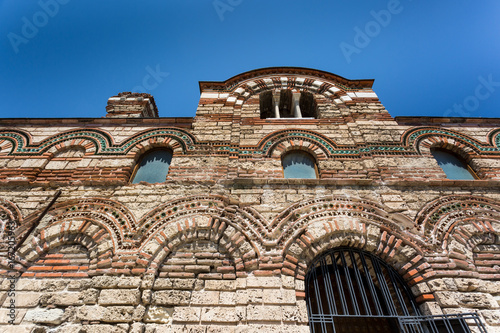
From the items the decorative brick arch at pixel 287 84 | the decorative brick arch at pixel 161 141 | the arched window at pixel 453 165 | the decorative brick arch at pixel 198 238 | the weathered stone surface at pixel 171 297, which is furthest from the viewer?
the decorative brick arch at pixel 287 84

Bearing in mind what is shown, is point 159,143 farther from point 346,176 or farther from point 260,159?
point 346,176

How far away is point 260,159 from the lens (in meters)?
5.14

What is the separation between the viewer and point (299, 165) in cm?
526

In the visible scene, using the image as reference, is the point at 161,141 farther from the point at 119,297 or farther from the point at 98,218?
the point at 119,297

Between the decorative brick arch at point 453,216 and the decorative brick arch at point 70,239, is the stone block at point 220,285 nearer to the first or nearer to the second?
the decorative brick arch at point 70,239

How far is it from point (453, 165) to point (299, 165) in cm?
309

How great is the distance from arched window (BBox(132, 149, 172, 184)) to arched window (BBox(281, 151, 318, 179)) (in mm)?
2249

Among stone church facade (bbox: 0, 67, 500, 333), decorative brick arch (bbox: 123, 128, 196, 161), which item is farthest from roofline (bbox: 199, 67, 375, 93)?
decorative brick arch (bbox: 123, 128, 196, 161)

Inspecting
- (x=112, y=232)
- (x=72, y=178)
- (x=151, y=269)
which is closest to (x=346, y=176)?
(x=151, y=269)

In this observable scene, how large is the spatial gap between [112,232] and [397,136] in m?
5.42

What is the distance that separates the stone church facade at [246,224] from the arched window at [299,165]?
33 mm

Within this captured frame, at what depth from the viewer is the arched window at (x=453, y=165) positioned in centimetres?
523

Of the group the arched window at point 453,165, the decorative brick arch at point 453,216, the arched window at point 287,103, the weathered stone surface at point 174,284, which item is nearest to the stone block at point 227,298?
the weathered stone surface at point 174,284

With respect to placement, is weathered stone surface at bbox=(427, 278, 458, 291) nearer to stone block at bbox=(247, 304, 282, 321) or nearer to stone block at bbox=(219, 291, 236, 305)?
stone block at bbox=(247, 304, 282, 321)
